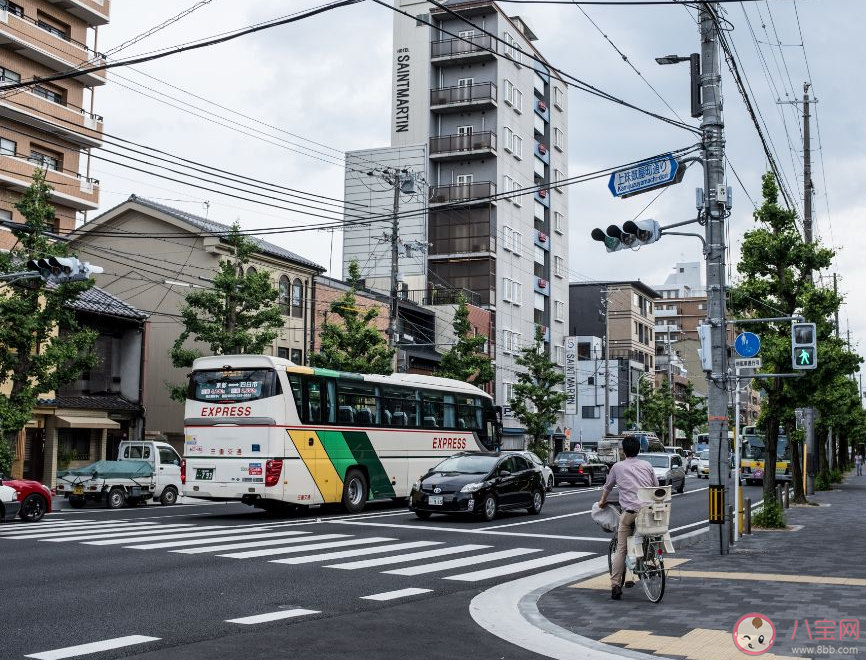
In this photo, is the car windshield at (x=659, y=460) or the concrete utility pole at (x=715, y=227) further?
the car windshield at (x=659, y=460)

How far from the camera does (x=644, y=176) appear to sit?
15.6m

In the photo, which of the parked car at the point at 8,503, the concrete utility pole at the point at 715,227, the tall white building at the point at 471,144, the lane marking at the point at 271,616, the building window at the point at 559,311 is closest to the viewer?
the lane marking at the point at 271,616

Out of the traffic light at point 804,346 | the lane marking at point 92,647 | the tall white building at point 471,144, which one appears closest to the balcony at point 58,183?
the tall white building at point 471,144

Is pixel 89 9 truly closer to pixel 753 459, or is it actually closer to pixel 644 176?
pixel 644 176

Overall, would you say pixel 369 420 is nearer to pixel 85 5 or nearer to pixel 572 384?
pixel 85 5

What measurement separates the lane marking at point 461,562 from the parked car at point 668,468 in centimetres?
2131

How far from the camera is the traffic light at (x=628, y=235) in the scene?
15.4m

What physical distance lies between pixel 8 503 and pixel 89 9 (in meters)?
28.5

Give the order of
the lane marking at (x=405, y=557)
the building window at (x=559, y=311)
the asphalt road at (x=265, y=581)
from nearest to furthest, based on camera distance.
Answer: the asphalt road at (x=265, y=581)
the lane marking at (x=405, y=557)
the building window at (x=559, y=311)

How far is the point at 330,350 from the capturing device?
3741cm

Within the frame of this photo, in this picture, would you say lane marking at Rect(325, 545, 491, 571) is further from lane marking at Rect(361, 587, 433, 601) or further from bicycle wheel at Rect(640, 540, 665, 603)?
bicycle wheel at Rect(640, 540, 665, 603)

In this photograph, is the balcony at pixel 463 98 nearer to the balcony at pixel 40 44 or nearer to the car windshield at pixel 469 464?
the balcony at pixel 40 44

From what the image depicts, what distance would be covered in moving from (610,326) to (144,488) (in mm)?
72867

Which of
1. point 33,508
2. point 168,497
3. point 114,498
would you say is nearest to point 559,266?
point 168,497
